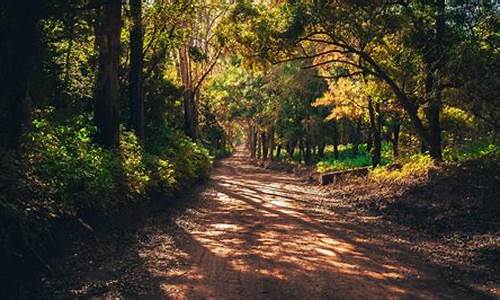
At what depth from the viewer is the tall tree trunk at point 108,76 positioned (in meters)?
12.9

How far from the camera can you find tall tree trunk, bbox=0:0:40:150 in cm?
791

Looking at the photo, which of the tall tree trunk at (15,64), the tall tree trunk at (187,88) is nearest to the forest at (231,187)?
the tall tree trunk at (15,64)

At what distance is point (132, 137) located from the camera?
15.4 m

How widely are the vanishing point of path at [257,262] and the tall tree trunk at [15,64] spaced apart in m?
2.53

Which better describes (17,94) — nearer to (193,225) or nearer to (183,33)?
(193,225)

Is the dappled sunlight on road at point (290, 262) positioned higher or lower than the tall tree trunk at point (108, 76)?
lower

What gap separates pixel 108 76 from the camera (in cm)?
1292

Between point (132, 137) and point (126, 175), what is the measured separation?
174 inches

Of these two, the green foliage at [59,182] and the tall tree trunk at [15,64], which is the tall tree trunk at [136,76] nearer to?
the green foliage at [59,182]

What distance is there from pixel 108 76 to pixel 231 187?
36.2ft

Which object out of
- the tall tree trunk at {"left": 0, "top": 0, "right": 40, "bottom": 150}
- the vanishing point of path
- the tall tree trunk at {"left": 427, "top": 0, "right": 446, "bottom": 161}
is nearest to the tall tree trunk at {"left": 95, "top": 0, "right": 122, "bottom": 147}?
the vanishing point of path

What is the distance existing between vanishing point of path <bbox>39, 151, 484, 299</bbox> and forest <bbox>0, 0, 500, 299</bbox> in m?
0.05

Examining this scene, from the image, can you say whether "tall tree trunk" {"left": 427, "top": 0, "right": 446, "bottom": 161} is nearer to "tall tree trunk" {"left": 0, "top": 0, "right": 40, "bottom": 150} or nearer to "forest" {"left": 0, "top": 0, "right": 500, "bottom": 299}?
"forest" {"left": 0, "top": 0, "right": 500, "bottom": 299}

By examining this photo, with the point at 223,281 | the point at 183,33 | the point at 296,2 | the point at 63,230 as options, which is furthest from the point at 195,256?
the point at 183,33
